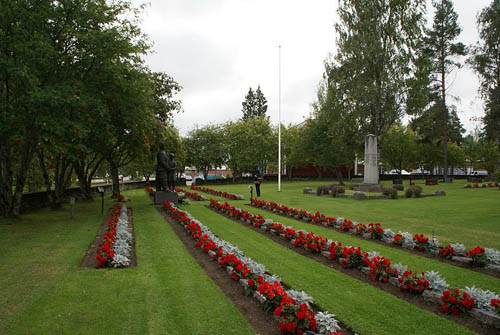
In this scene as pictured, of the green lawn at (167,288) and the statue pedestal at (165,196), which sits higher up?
the statue pedestal at (165,196)

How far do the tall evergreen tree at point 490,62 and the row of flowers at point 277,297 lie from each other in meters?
29.0

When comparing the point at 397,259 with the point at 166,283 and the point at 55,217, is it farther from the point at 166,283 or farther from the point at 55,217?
the point at 55,217

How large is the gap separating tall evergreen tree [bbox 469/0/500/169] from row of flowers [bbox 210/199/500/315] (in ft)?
87.3

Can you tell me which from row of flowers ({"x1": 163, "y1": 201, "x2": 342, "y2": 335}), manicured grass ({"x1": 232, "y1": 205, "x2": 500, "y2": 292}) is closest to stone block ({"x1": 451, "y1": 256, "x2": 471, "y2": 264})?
manicured grass ({"x1": 232, "y1": 205, "x2": 500, "y2": 292})

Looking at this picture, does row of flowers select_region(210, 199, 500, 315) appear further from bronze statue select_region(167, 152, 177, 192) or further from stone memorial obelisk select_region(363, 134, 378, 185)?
stone memorial obelisk select_region(363, 134, 378, 185)

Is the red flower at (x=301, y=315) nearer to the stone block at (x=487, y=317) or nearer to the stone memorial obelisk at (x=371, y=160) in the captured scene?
the stone block at (x=487, y=317)

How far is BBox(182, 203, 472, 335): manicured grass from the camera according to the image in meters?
4.96

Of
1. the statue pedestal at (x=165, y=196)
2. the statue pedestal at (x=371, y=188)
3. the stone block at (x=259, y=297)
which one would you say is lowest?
the stone block at (x=259, y=297)

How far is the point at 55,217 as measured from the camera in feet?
55.9

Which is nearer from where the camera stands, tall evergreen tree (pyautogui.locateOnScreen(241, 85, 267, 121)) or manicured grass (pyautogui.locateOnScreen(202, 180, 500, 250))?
manicured grass (pyautogui.locateOnScreen(202, 180, 500, 250))

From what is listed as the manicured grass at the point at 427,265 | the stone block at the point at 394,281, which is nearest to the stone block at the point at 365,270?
the stone block at the point at 394,281

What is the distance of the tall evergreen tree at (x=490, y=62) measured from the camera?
93.0 feet

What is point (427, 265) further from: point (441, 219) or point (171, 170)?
point (171, 170)

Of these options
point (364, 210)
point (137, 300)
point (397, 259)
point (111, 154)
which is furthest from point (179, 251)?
point (111, 154)
